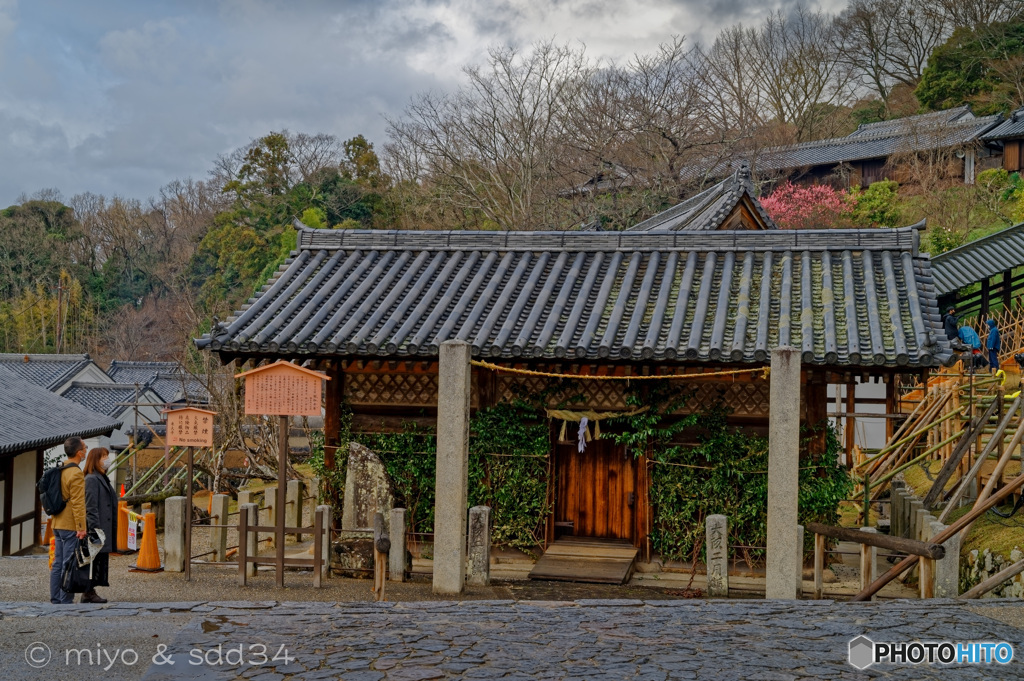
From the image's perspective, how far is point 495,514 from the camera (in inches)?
552

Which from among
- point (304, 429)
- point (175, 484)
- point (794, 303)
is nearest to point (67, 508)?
point (794, 303)

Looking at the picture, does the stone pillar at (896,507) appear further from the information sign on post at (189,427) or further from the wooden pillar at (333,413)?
the information sign on post at (189,427)

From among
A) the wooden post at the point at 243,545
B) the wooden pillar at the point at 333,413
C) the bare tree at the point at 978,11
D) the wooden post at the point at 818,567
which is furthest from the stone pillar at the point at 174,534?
the bare tree at the point at 978,11

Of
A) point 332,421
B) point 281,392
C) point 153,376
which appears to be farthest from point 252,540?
point 153,376

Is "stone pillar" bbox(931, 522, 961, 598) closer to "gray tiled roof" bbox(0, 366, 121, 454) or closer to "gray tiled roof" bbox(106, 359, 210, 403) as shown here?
"gray tiled roof" bbox(0, 366, 121, 454)

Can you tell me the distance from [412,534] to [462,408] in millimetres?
4030

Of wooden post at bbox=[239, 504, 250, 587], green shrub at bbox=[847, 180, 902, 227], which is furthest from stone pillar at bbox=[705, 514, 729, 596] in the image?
green shrub at bbox=[847, 180, 902, 227]

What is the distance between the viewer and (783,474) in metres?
10.4

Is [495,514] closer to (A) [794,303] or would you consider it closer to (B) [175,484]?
(A) [794,303]

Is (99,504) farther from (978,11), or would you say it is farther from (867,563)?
(978,11)

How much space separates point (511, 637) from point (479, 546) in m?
3.29

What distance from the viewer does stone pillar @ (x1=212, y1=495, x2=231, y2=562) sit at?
13.4 m

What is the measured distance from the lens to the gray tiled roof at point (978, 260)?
26.5 meters

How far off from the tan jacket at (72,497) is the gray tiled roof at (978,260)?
2455 cm
